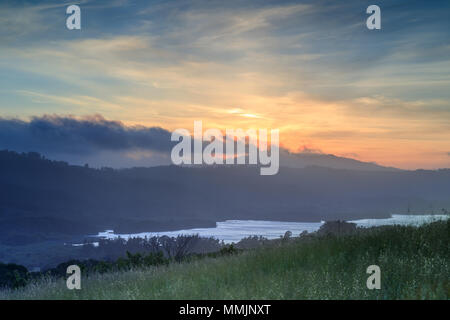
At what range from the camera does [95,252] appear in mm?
62281

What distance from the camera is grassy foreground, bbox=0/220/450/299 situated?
8938mm

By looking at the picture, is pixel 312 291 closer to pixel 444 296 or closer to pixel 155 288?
pixel 444 296

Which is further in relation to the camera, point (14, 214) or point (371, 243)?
point (14, 214)

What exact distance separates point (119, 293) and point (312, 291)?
171 inches

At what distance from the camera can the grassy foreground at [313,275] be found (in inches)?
352

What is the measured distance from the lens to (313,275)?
1004cm

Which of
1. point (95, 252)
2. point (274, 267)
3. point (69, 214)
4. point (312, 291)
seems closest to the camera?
point (312, 291)

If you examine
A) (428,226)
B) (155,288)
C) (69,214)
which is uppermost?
(428,226)

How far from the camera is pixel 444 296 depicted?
8.09m

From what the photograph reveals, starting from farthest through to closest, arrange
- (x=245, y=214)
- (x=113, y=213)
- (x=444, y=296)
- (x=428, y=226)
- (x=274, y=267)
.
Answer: (x=113, y=213) < (x=245, y=214) < (x=428, y=226) < (x=274, y=267) < (x=444, y=296)

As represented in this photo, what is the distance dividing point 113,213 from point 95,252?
197 ft

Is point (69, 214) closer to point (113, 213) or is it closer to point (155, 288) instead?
point (113, 213)
